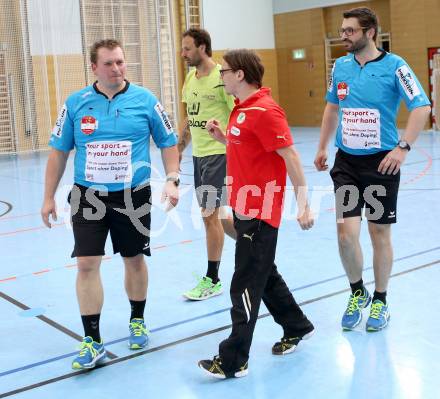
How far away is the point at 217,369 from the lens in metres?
3.49

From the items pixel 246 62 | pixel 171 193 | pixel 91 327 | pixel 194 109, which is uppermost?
pixel 246 62

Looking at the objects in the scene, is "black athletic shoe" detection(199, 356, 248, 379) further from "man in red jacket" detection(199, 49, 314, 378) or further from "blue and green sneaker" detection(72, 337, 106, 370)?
"blue and green sneaker" detection(72, 337, 106, 370)

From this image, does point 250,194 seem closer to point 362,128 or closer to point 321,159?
point 362,128

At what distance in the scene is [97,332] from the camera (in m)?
3.84

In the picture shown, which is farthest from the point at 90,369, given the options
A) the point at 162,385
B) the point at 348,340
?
the point at 348,340

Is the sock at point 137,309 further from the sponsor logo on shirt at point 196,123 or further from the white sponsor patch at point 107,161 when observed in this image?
the sponsor logo on shirt at point 196,123

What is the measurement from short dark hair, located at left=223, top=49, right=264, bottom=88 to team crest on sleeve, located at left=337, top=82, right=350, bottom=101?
0.88 meters

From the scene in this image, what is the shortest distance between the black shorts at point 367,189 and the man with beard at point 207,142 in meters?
1.09

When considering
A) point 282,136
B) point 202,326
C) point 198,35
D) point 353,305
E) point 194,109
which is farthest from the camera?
point 194,109

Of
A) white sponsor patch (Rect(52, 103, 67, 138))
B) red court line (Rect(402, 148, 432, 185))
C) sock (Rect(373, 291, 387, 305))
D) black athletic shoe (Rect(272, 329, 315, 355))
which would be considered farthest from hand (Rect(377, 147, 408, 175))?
red court line (Rect(402, 148, 432, 185))

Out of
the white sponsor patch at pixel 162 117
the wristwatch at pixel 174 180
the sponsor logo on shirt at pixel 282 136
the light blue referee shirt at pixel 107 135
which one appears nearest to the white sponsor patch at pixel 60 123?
the light blue referee shirt at pixel 107 135

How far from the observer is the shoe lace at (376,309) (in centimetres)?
411

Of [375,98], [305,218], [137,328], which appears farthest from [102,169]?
[375,98]

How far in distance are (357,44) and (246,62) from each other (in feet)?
3.10
